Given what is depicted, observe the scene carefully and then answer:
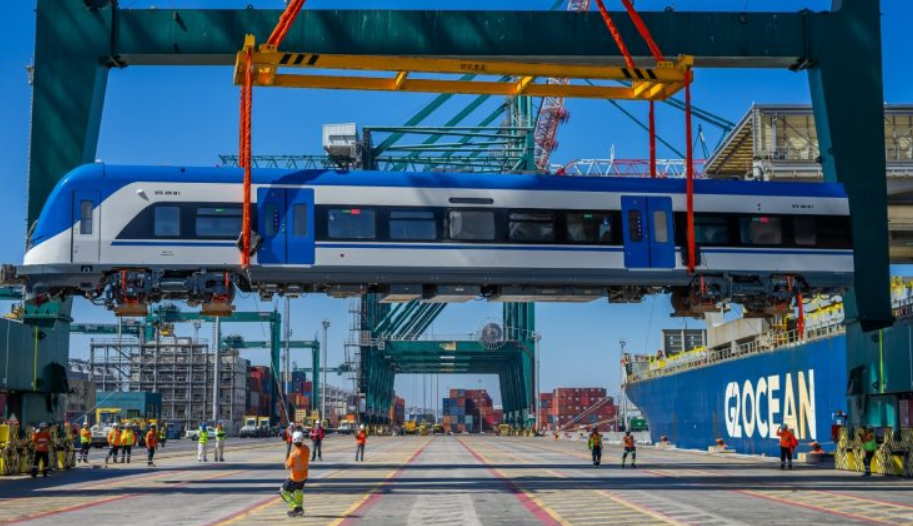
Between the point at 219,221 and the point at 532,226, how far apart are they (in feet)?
23.8

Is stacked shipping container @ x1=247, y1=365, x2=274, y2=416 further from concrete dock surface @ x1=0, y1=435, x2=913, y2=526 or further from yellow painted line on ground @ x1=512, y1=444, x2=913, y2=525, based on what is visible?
yellow painted line on ground @ x1=512, y1=444, x2=913, y2=525

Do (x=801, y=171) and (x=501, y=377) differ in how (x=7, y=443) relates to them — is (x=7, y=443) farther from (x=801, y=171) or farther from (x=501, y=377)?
(x=501, y=377)

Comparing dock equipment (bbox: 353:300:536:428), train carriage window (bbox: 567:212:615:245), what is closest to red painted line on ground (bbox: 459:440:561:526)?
train carriage window (bbox: 567:212:615:245)

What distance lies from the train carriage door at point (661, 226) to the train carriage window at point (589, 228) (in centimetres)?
99

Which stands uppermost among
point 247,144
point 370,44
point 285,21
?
point 370,44

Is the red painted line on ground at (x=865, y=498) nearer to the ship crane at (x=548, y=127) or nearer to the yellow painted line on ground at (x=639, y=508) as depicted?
the yellow painted line on ground at (x=639, y=508)

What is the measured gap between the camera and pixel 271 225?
2414 cm

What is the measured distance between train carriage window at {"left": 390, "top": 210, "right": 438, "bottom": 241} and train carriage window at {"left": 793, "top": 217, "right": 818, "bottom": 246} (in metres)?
8.87

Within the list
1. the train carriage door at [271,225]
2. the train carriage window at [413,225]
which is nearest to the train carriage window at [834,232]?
the train carriage window at [413,225]

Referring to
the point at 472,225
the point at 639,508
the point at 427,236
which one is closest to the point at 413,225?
the point at 427,236

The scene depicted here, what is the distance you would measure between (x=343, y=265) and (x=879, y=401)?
1521 cm

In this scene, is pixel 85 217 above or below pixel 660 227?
above

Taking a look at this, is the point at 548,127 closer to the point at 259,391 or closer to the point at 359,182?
the point at 259,391

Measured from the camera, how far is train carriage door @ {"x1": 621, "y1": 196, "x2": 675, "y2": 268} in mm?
25047
